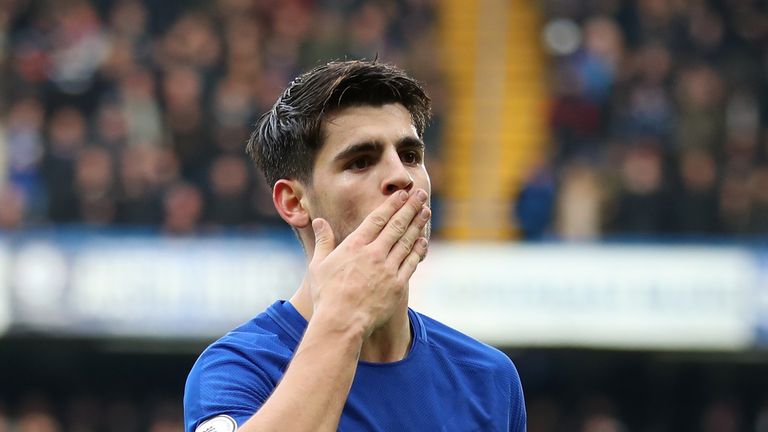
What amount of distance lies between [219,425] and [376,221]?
570 mm

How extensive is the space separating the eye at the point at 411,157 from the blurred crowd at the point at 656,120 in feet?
32.8

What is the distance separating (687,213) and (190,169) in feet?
16.2

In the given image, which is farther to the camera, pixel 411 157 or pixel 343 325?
pixel 411 157

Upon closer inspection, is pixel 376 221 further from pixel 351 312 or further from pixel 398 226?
pixel 351 312

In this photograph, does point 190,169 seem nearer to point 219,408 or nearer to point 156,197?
point 156,197

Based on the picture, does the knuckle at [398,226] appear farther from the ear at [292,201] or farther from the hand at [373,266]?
the ear at [292,201]

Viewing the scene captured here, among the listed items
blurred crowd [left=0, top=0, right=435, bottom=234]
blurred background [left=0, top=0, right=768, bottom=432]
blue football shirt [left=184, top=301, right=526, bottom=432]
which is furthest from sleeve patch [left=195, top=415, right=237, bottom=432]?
blurred background [left=0, top=0, right=768, bottom=432]

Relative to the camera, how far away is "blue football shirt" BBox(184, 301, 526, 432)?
125 inches

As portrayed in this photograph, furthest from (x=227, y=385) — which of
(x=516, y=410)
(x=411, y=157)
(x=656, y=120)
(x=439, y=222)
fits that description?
(x=656, y=120)

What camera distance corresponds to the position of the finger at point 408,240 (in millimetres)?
3014

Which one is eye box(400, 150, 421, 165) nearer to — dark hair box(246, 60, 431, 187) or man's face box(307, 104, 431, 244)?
man's face box(307, 104, 431, 244)

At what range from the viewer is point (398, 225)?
303 centimetres

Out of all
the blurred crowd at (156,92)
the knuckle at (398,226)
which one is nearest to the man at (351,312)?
the knuckle at (398,226)

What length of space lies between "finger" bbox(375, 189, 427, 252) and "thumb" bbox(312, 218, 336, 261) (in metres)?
0.18
